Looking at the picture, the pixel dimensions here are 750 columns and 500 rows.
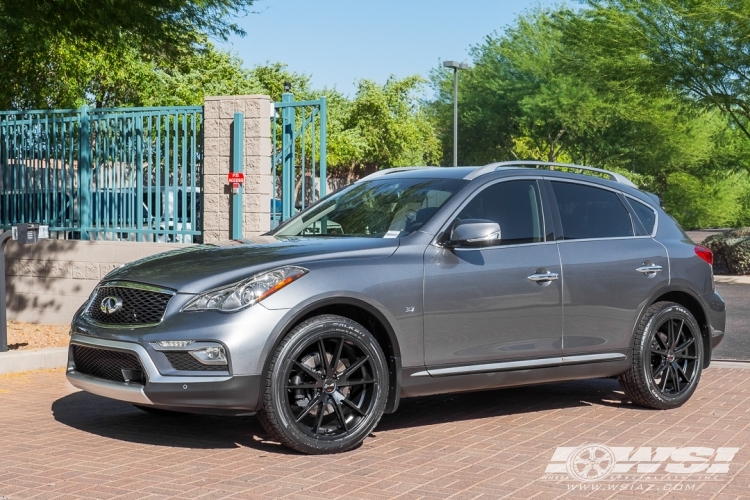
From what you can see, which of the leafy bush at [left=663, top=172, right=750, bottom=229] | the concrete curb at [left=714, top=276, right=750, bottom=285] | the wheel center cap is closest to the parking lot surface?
the concrete curb at [left=714, top=276, right=750, bottom=285]

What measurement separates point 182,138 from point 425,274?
768cm

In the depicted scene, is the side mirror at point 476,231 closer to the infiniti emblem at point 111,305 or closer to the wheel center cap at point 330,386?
the wheel center cap at point 330,386

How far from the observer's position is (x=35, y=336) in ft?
44.0

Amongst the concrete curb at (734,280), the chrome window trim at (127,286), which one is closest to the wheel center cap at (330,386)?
the chrome window trim at (127,286)

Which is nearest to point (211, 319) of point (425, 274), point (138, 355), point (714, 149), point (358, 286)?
point (138, 355)

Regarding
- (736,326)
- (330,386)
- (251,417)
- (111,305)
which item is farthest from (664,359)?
(736,326)

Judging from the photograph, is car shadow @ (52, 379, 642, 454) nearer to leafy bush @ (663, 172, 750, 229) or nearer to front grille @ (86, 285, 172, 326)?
front grille @ (86, 285, 172, 326)

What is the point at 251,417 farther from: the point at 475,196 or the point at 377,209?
the point at 475,196

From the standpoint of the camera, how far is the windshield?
24.2ft

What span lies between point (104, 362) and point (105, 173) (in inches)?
327

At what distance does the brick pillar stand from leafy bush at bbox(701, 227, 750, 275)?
16458mm

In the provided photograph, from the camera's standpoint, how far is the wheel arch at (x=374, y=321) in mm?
6594

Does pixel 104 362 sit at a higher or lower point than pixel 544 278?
lower

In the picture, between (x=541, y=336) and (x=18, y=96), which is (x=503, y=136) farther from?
(x=541, y=336)
